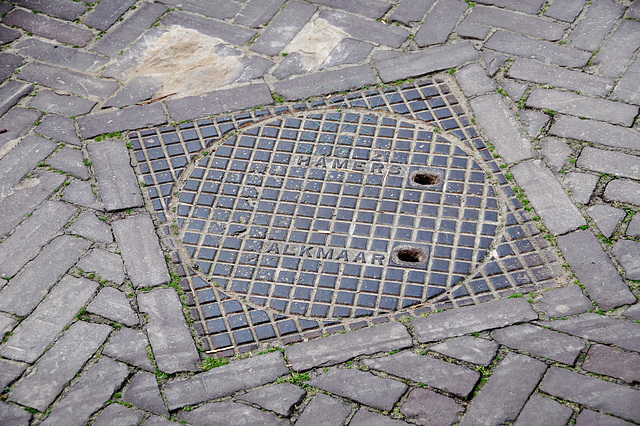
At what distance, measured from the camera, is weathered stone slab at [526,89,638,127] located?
394 centimetres

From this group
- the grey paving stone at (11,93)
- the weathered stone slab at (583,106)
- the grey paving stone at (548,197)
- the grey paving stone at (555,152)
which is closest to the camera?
the grey paving stone at (548,197)

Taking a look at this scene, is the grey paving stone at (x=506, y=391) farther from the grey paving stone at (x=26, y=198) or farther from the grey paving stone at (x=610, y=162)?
the grey paving stone at (x=26, y=198)

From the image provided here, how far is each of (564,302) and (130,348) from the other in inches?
81.9

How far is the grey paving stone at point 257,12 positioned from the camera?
467cm

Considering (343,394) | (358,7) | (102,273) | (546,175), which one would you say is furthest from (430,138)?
(102,273)

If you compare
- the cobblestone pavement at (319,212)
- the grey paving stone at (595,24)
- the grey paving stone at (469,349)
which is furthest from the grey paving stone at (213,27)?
the grey paving stone at (469,349)

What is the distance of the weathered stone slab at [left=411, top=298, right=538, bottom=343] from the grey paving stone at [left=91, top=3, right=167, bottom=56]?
2.82m

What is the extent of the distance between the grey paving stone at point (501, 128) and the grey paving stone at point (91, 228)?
2.24 meters

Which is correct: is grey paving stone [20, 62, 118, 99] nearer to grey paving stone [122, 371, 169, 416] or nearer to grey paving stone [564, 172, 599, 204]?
grey paving stone [122, 371, 169, 416]

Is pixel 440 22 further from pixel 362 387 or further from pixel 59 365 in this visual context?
pixel 59 365

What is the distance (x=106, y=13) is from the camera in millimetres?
4758

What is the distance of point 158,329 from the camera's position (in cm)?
318

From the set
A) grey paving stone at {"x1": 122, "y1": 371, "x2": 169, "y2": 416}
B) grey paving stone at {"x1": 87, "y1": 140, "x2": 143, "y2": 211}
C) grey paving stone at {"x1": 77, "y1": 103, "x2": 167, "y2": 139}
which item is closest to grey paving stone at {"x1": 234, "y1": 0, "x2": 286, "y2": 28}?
grey paving stone at {"x1": 77, "y1": 103, "x2": 167, "y2": 139}

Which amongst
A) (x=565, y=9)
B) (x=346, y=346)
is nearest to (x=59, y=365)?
(x=346, y=346)
